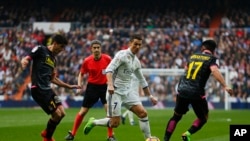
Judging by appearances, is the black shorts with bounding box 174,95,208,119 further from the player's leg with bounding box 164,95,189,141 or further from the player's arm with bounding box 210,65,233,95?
the player's arm with bounding box 210,65,233,95

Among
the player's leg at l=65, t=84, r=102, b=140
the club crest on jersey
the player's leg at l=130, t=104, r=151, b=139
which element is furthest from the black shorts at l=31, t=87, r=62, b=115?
the player's leg at l=65, t=84, r=102, b=140

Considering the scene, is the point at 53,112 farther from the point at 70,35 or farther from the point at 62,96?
the point at 70,35

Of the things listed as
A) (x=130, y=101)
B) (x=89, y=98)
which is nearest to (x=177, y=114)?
(x=130, y=101)

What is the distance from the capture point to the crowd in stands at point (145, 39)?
3794 centimetres

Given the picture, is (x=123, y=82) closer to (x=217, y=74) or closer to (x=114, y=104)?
(x=114, y=104)

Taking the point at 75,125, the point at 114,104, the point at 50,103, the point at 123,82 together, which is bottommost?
the point at 75,125

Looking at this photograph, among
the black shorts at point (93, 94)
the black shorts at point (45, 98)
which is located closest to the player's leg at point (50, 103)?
the black shorts at point (45, 98)

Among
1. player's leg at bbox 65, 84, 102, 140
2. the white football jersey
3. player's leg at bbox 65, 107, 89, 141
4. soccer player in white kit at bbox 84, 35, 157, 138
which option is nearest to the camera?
soccer player in white kit at bbox 84, 35, 157, 138

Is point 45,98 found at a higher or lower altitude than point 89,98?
higher

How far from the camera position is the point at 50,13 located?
49344mm

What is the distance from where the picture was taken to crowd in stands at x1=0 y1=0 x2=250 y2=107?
37938 millimetres

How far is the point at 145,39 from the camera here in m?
42.1

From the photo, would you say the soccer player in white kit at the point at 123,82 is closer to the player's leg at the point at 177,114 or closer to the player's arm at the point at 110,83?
the player's arm at the point at 110,83

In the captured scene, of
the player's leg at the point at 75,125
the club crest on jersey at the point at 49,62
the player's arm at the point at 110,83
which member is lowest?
the player's leg at the point at 75,125
